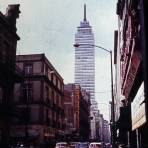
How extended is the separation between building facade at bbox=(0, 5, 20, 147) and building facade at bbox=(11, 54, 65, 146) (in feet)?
61.7

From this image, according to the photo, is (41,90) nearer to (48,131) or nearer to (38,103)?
(38,103)

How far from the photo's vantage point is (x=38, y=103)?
5606 centimetres

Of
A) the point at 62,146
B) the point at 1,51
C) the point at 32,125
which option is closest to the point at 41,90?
the point at 32,125

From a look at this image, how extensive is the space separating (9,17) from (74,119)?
217ft

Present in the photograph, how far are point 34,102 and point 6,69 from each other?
78.6ft

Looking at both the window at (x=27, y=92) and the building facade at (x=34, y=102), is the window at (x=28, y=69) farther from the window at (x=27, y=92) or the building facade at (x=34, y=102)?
the window at (x=27, y=92)

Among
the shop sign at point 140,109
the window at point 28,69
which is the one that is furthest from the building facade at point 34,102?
the shop sign at point 140,109

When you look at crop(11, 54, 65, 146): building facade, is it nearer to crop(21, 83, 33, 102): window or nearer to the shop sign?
crop(21, 83, 33, 102): window

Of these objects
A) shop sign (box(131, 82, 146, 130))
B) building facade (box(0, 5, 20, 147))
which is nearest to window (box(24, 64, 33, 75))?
building facade (box(0, 5, 20, 147))

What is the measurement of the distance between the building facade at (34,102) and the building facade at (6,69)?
18.8 m

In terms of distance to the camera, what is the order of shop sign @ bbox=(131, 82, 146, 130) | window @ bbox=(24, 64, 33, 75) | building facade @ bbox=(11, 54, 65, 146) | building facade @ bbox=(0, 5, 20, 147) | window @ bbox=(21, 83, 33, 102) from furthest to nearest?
window @ bbox=(24, 64, 33, 75) < window @ bbox=(21, 83, 33, 102) < building facade @ bbox=(11, 54, 65, 146) < building facade @ bbox=(0, 5, 20, 147) < shop sign @ bbox=(131, 82, 146, 130)

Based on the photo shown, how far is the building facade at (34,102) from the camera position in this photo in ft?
181

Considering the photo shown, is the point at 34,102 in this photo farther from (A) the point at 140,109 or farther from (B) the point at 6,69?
(A) the point at 140,109

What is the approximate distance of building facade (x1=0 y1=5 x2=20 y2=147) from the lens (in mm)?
32938
